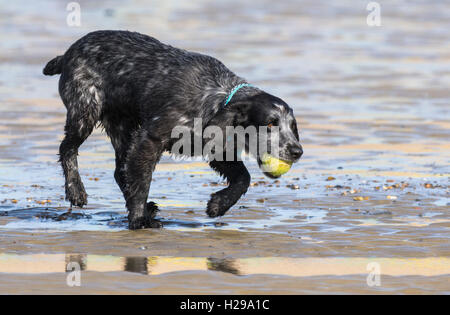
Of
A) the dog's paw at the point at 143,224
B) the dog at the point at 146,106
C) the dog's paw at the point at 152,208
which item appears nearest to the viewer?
the dog at the point at 146,106

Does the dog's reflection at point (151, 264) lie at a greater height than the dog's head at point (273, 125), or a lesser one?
lesser

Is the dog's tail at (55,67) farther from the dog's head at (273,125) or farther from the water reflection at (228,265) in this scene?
the water reflection at (228,265)

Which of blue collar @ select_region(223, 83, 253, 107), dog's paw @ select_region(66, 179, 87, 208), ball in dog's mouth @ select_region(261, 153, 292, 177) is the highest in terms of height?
blue collar @ select_region(223, 83, 253, 107)

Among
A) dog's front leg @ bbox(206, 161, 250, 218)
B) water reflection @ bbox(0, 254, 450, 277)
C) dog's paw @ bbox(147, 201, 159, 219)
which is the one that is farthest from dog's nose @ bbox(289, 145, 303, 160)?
dog's paw @ bbox(147, 201, 159, 219)

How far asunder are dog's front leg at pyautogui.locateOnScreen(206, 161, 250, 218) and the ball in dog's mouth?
533 mm

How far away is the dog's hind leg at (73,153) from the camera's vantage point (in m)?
9.18

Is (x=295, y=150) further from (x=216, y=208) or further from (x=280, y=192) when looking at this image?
(x=280, y=192)

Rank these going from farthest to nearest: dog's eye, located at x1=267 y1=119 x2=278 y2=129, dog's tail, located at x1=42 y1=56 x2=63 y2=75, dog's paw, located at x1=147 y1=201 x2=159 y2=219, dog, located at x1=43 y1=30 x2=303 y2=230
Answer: dog's tail, located at x1=42 y1=56 x2=63 y2=75, dog's paw, located at x1=147 y1=201 x2=159 y2=219, dog, located at x1=43 y1=30 x2=303 y2=230, dog's eye, located at x1=267 y1=119 x2=278 y2=129

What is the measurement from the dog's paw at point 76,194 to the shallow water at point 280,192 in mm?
165

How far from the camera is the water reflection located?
698 cm

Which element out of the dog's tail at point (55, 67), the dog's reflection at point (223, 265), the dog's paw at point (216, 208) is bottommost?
the dog's reflection at point (223, 265)

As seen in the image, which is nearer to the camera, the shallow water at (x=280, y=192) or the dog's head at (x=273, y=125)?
the shallow water at (x=280, y=192)

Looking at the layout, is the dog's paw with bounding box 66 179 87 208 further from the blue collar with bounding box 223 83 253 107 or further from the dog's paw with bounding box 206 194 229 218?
the blue collar with bounding box 223 83 253 107

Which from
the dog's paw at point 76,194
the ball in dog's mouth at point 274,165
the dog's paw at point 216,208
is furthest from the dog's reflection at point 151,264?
the dog's paw at point 76,194
